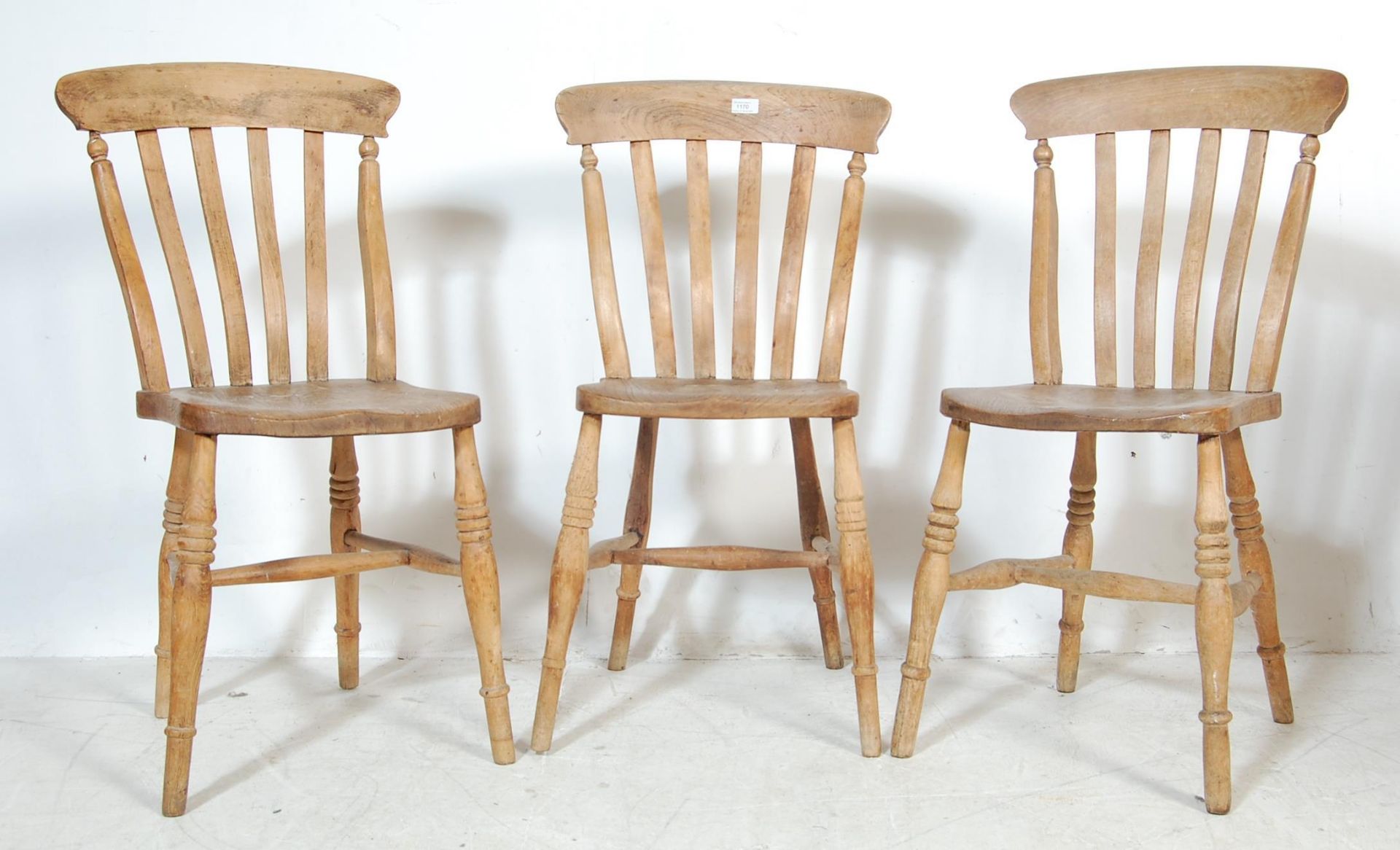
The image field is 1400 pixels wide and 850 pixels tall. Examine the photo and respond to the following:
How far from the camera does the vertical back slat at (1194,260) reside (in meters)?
2.09

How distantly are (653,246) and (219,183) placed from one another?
0.71m

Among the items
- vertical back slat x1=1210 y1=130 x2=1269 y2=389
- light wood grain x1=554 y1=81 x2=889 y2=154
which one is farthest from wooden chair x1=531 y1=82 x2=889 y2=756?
vertical back slat x1=1210 y1=130 x2=1269 y2=389

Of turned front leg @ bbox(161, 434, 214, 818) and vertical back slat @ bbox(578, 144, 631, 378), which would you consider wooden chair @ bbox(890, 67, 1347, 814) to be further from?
turned front leg @ bbox(161, 434, 214, 818)

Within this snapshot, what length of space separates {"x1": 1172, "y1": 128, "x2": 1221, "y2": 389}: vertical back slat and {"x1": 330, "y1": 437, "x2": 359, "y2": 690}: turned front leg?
1392 millimetres

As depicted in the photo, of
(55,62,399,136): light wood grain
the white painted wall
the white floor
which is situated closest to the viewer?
the white floor

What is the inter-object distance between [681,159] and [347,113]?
66cm

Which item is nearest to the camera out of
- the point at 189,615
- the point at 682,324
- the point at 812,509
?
the point at 189,615

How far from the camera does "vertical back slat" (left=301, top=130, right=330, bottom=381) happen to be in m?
2.12

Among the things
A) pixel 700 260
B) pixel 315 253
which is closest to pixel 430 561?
pixel 315 253

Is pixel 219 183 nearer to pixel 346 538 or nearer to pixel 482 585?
pixel 346 538

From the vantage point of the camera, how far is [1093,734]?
209 centimetres

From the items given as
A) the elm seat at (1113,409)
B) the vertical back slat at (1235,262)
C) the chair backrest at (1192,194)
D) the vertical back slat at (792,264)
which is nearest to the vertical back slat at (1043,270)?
the chair backrest at (1192,194)

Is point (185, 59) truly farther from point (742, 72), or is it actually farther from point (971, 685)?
point (971, 685)

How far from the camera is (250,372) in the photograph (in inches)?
82.5
